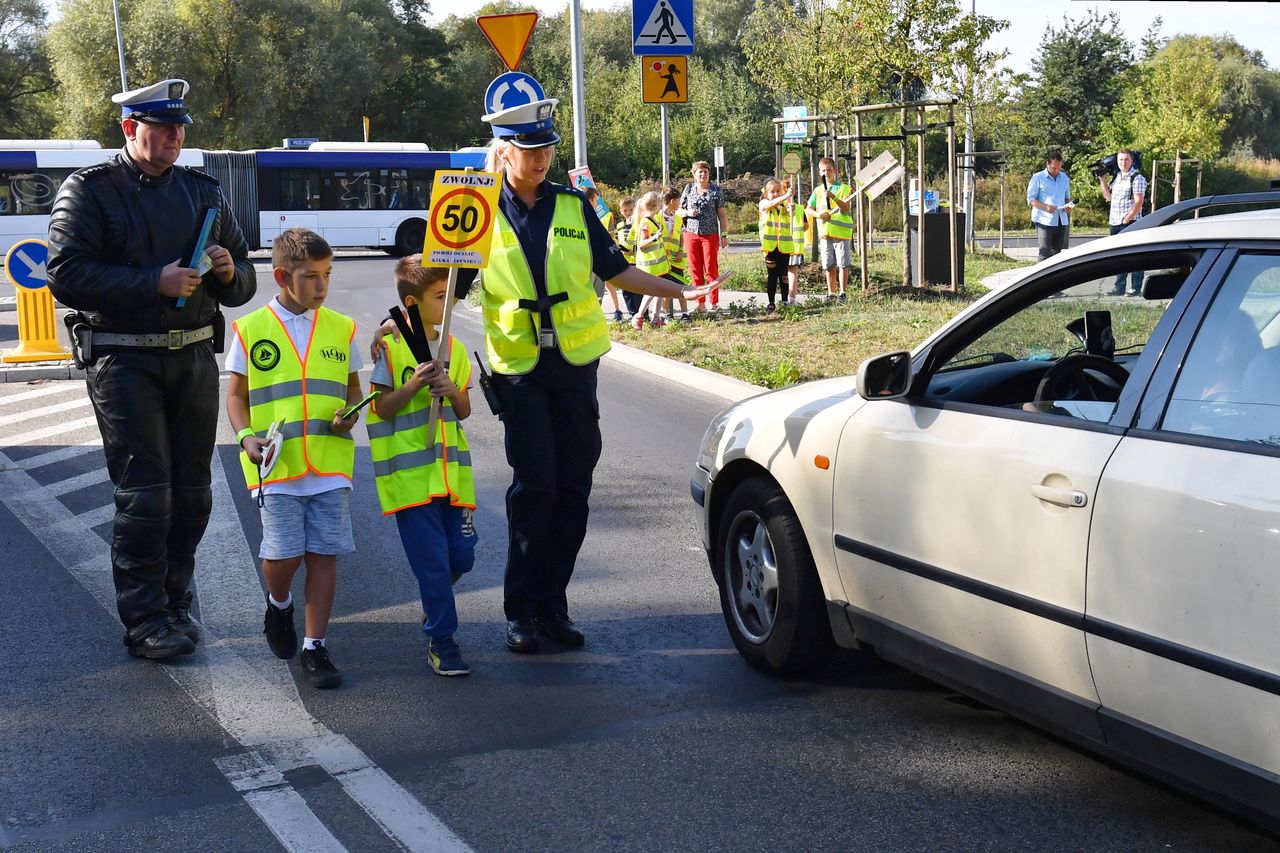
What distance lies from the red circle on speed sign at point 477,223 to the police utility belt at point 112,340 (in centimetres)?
121

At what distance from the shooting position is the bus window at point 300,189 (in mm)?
37062

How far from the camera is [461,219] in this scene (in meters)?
4.72

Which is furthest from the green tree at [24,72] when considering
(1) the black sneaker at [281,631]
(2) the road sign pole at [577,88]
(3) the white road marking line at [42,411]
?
(1) the black sneaker at [281,631]

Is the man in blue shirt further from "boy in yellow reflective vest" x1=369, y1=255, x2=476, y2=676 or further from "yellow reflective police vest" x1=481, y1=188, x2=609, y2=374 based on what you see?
"boy in yellow reflective vest" x1=369, y1=255, x2=476, y2=676

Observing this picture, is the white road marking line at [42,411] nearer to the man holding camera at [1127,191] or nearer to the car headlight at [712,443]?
the car headlight at [712,443]

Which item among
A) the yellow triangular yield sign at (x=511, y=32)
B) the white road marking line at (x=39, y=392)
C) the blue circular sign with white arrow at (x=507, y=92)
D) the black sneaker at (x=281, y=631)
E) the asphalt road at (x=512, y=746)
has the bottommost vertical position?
the asphalt road at (x=512, y=746)

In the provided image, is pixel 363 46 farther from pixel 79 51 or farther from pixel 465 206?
pixel 465 206

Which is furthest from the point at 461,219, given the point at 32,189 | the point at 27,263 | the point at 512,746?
the point at 32,189

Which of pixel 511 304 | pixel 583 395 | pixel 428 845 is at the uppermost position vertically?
pixel 511 304

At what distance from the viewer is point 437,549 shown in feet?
15.8

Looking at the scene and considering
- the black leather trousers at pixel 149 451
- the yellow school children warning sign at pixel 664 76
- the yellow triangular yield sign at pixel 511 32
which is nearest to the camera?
the black leather trousers at pixel 149 451

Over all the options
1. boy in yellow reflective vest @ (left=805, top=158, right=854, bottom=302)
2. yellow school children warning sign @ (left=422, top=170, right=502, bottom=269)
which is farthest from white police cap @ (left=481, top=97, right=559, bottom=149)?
boy in yellow reflective vest @ (left=805, top=158, right=854, bottom=302)

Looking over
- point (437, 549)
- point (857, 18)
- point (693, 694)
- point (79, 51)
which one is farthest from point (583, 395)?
point (79, 51)

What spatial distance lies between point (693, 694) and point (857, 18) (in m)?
16.0
